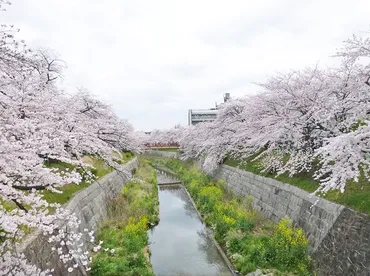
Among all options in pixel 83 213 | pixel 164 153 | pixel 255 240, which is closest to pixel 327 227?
pixel 255 240

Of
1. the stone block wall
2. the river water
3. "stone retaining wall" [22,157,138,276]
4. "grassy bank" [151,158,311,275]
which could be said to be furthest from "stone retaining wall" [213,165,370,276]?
"stone retaining wall" [22,157,138,276]

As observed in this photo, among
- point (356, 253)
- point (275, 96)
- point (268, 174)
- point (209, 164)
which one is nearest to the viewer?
point (356, 253)

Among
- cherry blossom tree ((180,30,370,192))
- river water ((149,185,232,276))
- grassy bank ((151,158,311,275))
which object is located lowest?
river water ((149,185,232,276))

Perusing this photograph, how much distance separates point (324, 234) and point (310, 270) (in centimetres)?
111

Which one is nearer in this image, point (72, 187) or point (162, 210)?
point (72, 187)

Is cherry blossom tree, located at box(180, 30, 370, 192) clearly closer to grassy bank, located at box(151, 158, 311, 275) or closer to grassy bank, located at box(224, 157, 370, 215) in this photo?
A: grassy bank, located at box(224, 157, 370, 215)

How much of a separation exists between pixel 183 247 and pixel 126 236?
3328mm

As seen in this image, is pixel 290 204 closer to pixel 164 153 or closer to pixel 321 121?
pixel 321 121

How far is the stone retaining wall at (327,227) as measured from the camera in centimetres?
758

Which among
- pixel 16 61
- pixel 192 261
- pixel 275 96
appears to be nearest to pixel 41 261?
pixel 16 61

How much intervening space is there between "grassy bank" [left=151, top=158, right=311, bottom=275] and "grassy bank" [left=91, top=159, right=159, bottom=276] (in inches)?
121

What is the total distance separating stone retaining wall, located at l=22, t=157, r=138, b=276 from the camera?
676 centimetres

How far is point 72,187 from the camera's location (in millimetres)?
12641

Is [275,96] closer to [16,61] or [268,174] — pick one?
[268,174]
